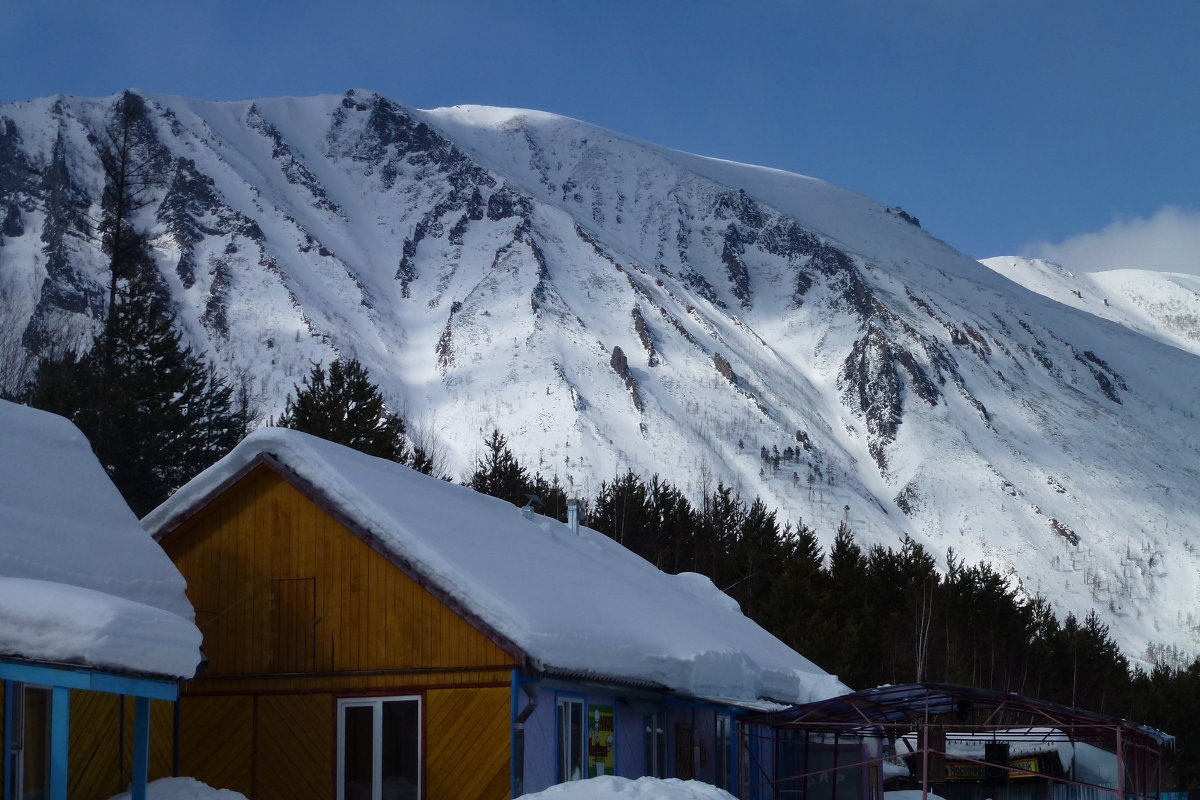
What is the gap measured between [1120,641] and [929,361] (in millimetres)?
59763

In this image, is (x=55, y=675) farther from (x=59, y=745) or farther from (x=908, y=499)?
(x=908, y=499)

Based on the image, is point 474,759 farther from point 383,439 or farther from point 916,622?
point 916,622

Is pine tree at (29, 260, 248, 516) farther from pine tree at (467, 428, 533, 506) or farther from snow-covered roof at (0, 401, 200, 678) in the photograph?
snow-covered roof at (0, 401, 200, 678)

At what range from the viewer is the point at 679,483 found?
396ft

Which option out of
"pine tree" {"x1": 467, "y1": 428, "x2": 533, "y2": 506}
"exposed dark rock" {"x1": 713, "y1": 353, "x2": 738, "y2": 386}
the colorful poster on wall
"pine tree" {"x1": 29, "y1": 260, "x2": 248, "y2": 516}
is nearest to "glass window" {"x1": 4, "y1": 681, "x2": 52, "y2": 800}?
the colorful poster on wall

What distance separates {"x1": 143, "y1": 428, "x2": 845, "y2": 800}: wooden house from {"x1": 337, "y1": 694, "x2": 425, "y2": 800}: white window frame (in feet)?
0.08

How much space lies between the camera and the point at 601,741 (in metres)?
18.1

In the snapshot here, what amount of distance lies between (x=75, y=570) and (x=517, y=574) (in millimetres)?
5629

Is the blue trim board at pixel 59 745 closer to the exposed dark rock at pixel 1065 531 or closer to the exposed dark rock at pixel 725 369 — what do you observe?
the exposed dark rock at pixel 1065 531

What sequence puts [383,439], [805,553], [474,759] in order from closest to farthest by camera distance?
[474,759]
[383,439]
[805,553]

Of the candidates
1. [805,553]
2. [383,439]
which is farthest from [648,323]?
[383,439]

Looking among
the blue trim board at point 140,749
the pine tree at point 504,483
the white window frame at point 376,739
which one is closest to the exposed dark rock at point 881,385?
the pine tree at point 504,483

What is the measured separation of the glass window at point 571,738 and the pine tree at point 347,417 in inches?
910

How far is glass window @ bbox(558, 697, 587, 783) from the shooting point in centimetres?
1711
